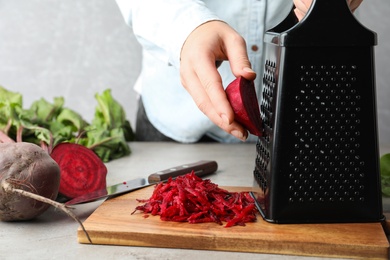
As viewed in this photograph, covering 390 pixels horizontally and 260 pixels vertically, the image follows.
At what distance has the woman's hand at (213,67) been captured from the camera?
1577 millimetres

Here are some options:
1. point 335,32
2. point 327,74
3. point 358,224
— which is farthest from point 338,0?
point 358,224

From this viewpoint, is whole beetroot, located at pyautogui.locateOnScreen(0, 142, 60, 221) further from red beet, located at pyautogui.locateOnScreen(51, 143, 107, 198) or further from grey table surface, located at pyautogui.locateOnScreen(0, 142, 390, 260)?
red beet, located at pyautogui.locateOnScreen(51, 143, 107, 198)

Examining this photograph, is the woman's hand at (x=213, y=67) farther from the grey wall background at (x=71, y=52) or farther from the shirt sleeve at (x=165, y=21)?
the grey wall background at (x=71, y=52)

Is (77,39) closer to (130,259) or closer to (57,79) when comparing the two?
(57,79)

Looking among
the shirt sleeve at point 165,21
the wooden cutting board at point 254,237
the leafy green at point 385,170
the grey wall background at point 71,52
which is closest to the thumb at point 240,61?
the shirt sleeve at point 165,21

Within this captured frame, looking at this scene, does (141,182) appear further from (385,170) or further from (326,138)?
(385,170)

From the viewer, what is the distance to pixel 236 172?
2.25m

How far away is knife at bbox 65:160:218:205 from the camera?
1729 millimetres

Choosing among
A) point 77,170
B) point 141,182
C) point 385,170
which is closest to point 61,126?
point 77,170

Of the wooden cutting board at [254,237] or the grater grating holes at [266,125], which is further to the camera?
the grater grating holes at [266,125]

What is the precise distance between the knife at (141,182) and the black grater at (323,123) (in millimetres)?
447

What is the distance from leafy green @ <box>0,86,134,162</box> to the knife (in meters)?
0.48

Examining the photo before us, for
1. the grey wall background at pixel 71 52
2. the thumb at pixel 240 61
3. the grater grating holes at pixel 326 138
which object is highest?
the thumb at pixel 240 61

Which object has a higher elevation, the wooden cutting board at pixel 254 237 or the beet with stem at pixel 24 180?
the beet with stem at pixel 24 180
